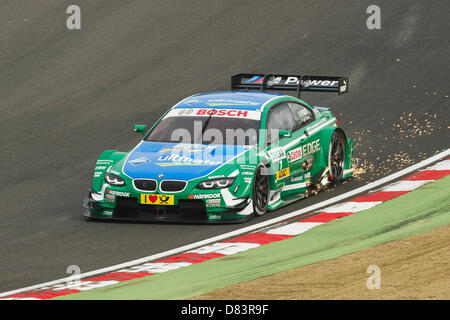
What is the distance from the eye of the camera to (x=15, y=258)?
10.4m

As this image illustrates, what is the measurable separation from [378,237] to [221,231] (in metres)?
2.01

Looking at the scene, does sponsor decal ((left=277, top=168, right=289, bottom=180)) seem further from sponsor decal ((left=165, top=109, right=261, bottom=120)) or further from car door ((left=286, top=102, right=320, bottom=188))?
sponsor decal ((left=165, top=109, right=261, bottom=120))

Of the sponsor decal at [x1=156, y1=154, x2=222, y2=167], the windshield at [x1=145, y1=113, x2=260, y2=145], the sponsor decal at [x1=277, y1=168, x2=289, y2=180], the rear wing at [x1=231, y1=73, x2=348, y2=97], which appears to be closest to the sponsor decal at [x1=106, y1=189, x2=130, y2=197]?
the sponsor decal at [x1=156, y1=154, x2=222, y2=167]

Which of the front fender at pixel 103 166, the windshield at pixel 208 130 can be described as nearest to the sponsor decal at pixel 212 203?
the windshield at pixel 208 130

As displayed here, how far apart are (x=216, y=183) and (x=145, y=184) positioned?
0.81 metres

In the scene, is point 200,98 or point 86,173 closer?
point 200,98

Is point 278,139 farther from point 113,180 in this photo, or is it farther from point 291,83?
point 113,180

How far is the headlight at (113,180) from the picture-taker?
1166 centimetres

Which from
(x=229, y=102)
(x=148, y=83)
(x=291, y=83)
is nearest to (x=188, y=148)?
(x=229, y=102)

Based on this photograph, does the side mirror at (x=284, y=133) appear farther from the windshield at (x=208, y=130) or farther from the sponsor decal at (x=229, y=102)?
the sponsor decal at (x=229, y=102)

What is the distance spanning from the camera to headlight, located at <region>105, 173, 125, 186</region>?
11.7m

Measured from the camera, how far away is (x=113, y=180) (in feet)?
Result: 38.5

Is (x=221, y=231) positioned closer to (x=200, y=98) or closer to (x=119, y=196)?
(x=119, y=196)

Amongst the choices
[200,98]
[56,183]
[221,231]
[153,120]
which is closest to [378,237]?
[221,231]
